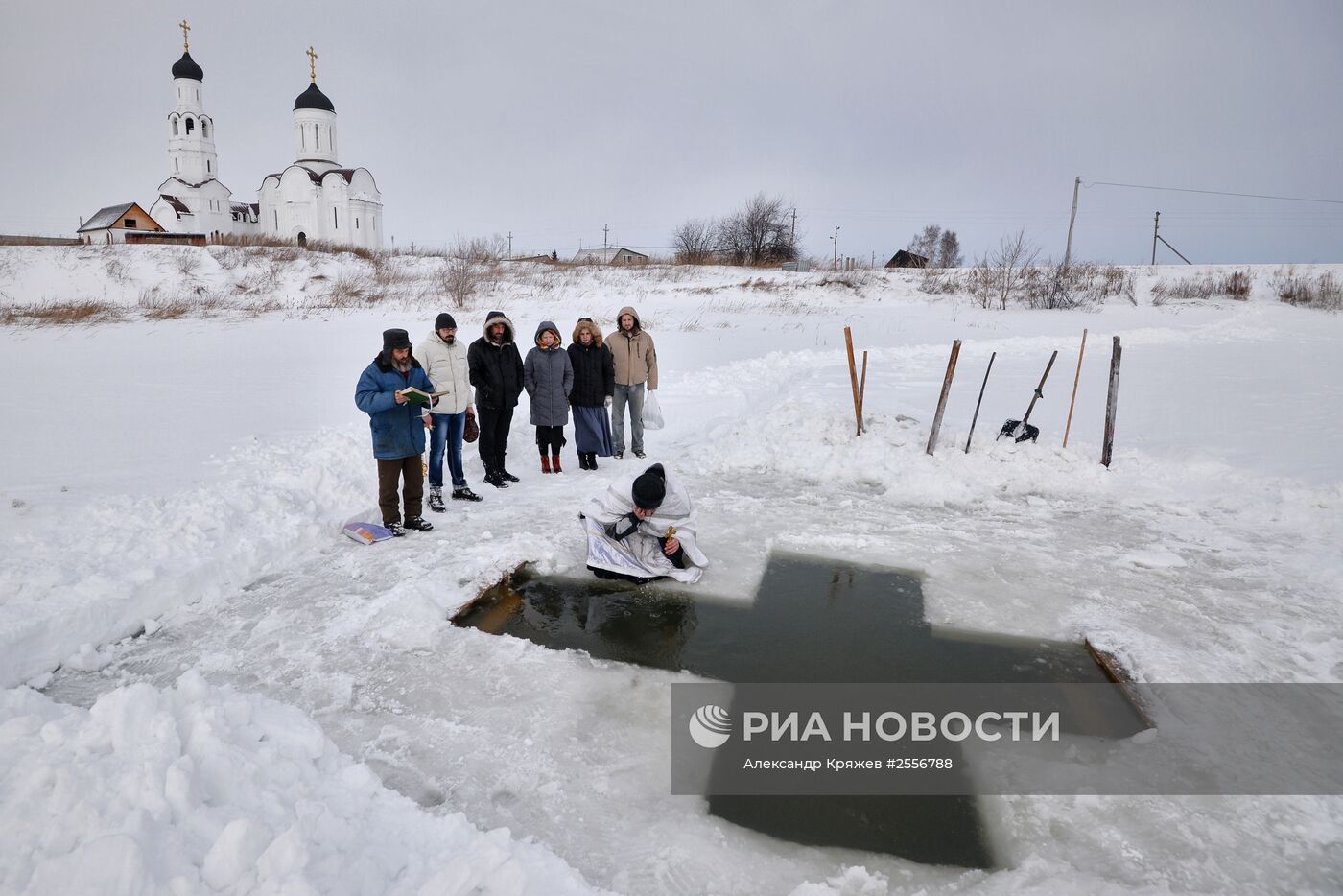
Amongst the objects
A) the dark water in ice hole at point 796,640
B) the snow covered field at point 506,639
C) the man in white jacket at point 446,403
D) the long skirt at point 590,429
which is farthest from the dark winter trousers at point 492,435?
the dark water in ice hole at point 796,640

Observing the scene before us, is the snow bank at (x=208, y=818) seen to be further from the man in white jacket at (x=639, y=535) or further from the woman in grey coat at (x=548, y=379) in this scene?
the woman in grey coat at (x=548, y=379)

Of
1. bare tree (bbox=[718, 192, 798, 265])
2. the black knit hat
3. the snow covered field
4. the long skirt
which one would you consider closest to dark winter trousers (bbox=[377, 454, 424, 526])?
the snow covered field

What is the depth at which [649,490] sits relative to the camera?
450 centimetres

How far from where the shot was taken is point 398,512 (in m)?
5.61

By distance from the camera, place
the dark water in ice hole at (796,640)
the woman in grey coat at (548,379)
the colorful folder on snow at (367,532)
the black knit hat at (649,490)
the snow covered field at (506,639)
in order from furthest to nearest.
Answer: the woman in grey coat at (548,379)
the colorful folder on snow at (367,532)
the black knit hat at (649,490)
the dark water in ice hole at (796,640)
the snow covered field at (506,639)

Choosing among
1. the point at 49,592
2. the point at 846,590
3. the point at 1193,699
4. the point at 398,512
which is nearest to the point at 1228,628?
the point at 1193,699

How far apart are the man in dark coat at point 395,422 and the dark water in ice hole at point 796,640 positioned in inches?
50.5

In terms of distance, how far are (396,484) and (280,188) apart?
5135 centimetres

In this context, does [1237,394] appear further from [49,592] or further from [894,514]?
[49,592]

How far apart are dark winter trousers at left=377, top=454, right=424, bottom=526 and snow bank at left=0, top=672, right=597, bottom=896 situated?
263cm

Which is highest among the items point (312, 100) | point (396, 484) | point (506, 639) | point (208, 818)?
point (312, 100)

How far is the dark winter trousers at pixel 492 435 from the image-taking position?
680 cm

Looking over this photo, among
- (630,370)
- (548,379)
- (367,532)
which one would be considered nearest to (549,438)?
(548,379)

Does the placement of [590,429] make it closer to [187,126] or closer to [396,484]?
[396,484]
